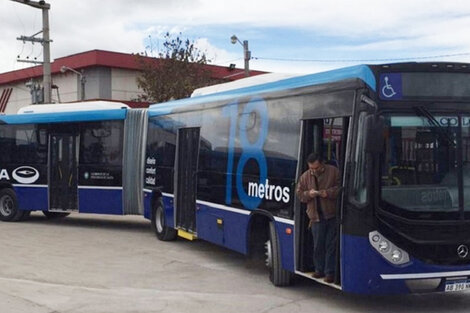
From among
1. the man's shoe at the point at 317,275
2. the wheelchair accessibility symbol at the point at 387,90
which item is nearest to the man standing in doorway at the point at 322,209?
the man's shoe at the point at 317,275

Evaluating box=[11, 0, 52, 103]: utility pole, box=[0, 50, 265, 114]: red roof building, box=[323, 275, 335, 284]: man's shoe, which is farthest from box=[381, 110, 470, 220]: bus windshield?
box=[0, 50, 265, 114]: red roof building

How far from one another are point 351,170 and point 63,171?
10755mm

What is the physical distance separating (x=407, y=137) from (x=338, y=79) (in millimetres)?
1086

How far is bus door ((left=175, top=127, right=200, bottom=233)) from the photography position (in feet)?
38.1

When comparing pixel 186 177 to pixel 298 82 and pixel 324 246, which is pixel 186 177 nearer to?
pixel 298 82

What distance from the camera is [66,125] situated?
16094 millimetres

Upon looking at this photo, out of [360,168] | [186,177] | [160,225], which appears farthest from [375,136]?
[160,225]

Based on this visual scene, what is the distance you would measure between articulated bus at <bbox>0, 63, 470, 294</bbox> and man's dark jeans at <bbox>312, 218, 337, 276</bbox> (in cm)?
20

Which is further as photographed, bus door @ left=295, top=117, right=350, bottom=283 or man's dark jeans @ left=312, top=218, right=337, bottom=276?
bus door @ left=295, top=117, right=350, bottom=283

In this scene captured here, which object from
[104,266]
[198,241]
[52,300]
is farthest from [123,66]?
[52,300]

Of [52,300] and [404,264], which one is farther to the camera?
[52,300]

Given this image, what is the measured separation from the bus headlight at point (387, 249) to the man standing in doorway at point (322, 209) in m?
0.67

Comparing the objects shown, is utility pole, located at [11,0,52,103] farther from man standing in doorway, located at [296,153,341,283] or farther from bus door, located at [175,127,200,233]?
man standing in doorway, located at [296,153,341,283]

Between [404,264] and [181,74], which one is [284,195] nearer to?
[404,264]
